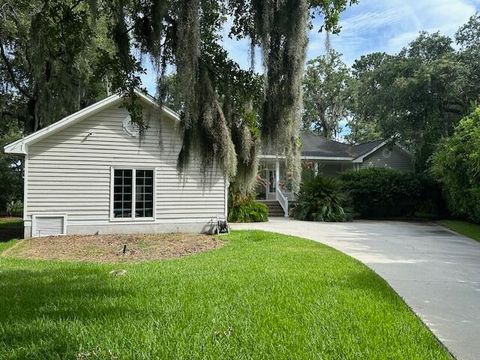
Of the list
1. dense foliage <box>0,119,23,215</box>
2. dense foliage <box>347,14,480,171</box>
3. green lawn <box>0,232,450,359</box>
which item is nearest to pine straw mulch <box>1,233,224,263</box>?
green lawn <box>0,232,450,359</box>

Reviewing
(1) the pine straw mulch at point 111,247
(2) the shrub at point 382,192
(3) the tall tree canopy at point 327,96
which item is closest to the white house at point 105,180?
(1) the pine straw mulch at point 111,247

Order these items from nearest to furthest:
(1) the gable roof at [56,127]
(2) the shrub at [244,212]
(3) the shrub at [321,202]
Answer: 1. (1) the gable roof at [56,127]
2. (2) the shrub at [244,212]
3. (3) the shrub at [321,202]

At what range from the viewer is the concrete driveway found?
4.17 m

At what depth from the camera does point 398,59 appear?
69.1 feet

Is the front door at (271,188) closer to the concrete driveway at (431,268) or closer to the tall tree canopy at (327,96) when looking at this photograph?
the concrete driveway at (431,268)

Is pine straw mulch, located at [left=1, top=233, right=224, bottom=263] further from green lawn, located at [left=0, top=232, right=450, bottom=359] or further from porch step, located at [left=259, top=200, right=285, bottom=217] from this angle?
porch step, located at [left=259, top=200, right=285, bottom=217]

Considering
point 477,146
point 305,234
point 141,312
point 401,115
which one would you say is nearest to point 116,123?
point 305,234

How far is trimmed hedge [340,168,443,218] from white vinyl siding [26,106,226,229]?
27.7 feet

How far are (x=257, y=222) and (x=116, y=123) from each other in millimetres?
6835

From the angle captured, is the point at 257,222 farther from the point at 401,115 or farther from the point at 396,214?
the point at 401,115

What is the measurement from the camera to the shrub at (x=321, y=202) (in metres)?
16.9

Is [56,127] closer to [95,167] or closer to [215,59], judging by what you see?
[95,167]

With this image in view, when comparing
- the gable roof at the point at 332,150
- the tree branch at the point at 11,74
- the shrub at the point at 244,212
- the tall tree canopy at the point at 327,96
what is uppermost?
the tall tree canopy at the point at 327,96

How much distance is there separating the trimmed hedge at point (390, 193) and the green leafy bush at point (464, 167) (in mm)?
3527
